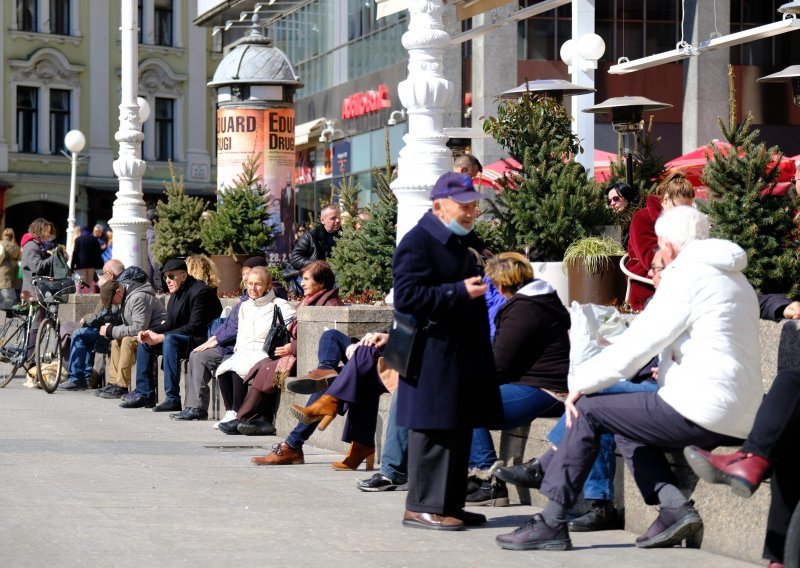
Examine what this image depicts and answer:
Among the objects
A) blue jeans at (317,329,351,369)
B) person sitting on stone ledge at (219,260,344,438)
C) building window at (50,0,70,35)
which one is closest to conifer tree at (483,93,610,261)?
person sitting on stone ledge at (219,260,344,438)

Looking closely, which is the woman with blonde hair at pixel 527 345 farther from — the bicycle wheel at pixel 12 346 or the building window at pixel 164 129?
the building window at pixel 164 129

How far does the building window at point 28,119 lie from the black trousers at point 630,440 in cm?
4643

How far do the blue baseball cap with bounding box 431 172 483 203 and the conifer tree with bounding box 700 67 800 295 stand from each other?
279 centimetres

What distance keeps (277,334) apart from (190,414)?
1921mm

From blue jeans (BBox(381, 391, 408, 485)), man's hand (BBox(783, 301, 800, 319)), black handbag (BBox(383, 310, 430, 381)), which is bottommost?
Answer: blue jeans (BBox(381, 391, 408, 485))

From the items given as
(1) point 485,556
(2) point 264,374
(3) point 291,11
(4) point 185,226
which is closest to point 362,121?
(3) point 291,11

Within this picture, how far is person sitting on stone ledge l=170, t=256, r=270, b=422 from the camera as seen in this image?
→ 557 inches

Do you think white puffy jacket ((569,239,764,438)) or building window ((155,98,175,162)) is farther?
building window ((155,98,175,162))

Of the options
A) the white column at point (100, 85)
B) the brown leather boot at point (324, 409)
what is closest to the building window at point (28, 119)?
the white column at point (100, 85)

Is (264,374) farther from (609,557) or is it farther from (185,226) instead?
(185,226)

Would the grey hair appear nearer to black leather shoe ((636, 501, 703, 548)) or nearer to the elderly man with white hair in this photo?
the elderly man with white hair

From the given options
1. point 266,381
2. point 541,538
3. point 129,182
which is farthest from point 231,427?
point 129,182

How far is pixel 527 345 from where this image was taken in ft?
29.4

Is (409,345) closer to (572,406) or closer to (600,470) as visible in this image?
(572,406)
